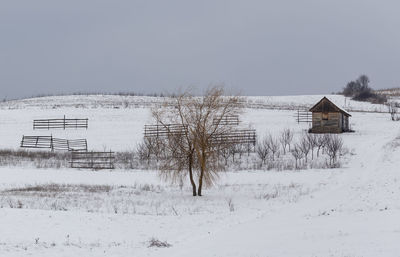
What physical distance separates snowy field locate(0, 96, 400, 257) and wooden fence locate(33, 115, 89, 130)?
28.8 meters

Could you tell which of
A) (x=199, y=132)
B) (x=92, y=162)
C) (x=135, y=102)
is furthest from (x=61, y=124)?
(x=199, y=132)

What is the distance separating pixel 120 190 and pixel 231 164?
16.8 m

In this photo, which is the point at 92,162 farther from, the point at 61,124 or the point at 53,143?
the point at 61,124

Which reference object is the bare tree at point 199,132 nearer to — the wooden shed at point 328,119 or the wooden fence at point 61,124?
the wooden shed at point 328,119

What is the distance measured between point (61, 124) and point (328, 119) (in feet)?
122

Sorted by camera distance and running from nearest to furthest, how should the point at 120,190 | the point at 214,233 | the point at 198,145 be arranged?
the point at 214,233, the point at 198,145, the point at 120,190

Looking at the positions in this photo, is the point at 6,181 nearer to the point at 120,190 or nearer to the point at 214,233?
the point at 120,190

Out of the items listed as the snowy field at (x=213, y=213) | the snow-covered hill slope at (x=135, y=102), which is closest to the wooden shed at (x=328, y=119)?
the snowy field at (x=213, y=213)

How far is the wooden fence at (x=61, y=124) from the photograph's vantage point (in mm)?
67312

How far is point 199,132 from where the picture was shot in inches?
1022

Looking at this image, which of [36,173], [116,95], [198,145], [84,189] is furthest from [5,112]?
[198,145]

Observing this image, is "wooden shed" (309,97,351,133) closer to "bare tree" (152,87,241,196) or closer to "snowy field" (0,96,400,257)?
"snowy field" (0,96,400,257)

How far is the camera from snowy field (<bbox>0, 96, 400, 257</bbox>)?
12906mm

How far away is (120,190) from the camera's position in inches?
1099
